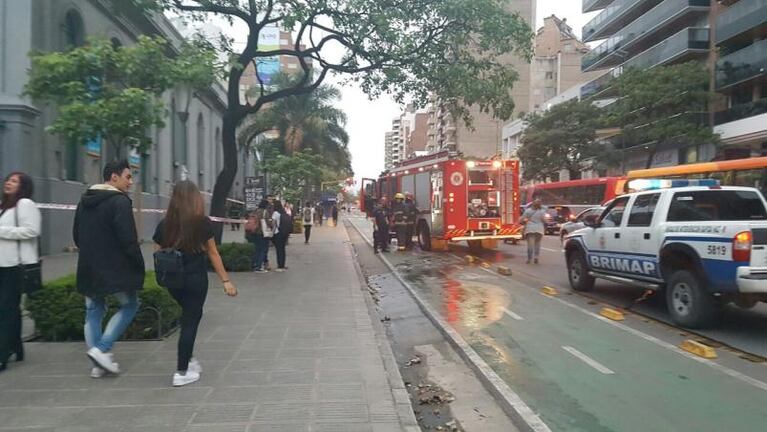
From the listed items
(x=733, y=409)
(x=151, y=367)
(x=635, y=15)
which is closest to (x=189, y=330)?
(x=151, y=367)

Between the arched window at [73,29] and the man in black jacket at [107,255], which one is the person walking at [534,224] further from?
the arched window at [73,29]

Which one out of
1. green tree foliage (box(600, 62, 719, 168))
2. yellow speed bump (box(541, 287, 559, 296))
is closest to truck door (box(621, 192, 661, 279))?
yellow speed bump (box(541, 287, 559, 296))

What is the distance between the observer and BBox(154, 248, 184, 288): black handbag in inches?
197

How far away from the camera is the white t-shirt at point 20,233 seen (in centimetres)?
537

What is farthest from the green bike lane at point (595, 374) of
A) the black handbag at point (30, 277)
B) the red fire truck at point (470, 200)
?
the red fire truck at point (470, 200)

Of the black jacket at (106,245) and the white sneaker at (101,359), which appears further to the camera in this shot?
the white sneaker at (101,359)

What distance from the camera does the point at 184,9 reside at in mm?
13695

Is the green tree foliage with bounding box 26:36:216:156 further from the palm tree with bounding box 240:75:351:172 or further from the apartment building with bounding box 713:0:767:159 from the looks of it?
the palm tree with bounding box 240:75:351:172

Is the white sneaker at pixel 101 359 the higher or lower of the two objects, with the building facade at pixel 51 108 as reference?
lower

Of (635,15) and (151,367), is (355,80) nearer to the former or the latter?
(151,367)

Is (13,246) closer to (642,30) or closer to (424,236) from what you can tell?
(424,236)

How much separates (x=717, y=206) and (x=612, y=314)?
2.09 m

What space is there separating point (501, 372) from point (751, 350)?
10.1 ft

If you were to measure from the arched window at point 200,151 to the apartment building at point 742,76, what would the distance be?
26.6 m
